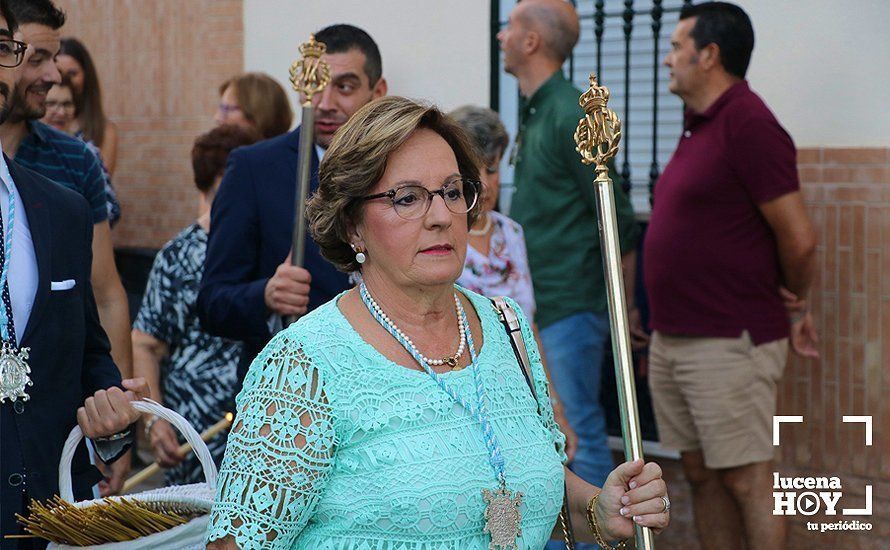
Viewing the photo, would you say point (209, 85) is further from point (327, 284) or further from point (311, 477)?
point (311, 477)

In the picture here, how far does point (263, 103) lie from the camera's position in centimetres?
724

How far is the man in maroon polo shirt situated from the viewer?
17.9ft

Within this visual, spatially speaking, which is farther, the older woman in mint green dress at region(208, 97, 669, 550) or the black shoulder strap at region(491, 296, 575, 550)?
the black shoulder strap at region(491, 296, 575, 550)

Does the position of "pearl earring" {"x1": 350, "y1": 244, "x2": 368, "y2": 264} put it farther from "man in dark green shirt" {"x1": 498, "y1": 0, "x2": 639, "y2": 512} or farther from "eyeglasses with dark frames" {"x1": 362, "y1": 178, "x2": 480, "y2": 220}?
"man in dark green shirt" {"x1": 498, "y1": 0, "x2": 639, "y2": 512}

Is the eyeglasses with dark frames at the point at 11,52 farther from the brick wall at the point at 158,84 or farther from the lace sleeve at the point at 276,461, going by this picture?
the brick wall at the point at 158,84

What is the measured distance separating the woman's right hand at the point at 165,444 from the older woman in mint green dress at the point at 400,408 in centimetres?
200

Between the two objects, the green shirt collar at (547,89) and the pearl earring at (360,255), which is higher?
the green shirt collar at (547,89)

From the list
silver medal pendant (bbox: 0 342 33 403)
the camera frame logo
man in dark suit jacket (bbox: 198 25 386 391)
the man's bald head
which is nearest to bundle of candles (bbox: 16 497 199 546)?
→ silver medal pendant (bbox: 0 342 33 403)

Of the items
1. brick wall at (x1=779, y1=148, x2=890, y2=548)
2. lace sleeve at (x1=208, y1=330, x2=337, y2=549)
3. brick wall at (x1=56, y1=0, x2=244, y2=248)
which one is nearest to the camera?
lace sleeve at (x1=208, y1=330, x2=337, y2=549)

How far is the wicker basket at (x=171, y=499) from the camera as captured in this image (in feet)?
9.74

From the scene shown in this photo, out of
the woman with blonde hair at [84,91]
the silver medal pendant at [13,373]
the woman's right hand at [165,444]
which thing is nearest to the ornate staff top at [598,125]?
the silver medal pendant at [13,373]

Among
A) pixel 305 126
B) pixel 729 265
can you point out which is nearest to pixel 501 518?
pixel 305 126

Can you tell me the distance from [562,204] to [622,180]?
2.73 ft

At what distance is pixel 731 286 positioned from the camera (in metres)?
5.54
